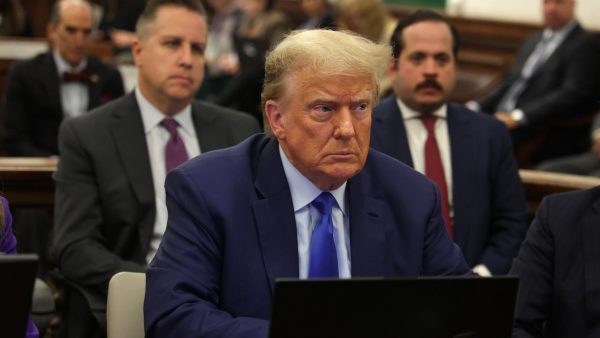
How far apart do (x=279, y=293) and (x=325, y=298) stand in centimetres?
9

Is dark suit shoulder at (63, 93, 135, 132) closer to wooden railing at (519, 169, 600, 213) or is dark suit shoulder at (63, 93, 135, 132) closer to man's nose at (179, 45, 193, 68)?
man's nose at (179, 45, 193, 68)

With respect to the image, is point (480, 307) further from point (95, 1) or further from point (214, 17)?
point (95, 1)

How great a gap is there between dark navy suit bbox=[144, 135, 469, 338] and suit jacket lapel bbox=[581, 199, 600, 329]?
1.08 ft

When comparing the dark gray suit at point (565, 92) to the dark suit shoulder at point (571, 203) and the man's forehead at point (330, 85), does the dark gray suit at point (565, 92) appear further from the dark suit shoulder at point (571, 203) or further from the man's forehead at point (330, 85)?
the man's forehead at point (330, 85)

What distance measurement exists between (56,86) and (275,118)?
3660 millimetres

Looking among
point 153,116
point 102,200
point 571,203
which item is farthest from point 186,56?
point 571,203

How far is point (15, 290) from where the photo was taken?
6.43ft

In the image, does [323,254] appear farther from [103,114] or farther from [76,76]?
[76,76]

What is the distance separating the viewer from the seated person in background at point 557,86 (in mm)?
6855

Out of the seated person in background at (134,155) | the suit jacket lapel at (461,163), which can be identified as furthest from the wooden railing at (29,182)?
the suit jacket lapel at (461,163)

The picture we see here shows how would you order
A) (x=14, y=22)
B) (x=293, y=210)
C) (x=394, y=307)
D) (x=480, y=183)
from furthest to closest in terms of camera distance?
(x=14, y=22)
(x=480, y=183)
(x=293, y=210)
(x=394, y=307)

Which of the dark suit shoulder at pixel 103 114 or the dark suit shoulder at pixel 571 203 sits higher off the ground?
the dark suit shoulder at pixel 103 114

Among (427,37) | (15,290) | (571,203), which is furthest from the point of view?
(427,37)

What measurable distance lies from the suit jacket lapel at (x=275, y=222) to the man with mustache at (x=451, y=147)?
1.43 metres
